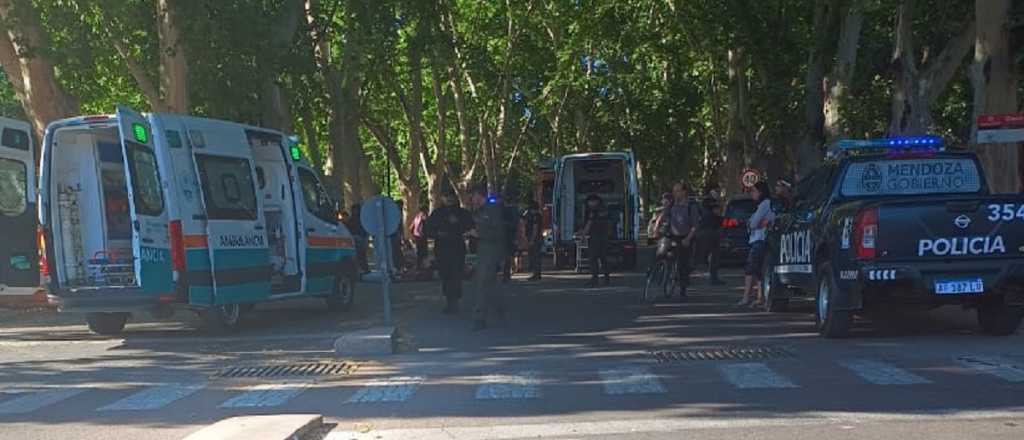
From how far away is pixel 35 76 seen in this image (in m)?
18.7

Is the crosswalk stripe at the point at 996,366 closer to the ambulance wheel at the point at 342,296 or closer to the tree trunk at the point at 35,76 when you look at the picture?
the ambulance wheel at the point at 342,296

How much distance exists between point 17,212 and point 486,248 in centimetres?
700

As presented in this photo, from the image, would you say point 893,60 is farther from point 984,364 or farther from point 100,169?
point 100,169

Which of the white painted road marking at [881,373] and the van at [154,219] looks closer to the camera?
the white painted road marking at [881,373]

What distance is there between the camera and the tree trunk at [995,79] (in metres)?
19.9

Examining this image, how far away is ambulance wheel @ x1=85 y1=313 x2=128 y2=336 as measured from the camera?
1541 cm

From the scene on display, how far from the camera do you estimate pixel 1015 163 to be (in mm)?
20938

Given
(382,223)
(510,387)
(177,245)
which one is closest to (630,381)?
(510,387)

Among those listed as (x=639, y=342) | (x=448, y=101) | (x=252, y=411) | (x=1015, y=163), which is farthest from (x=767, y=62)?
(x=252, y=411)

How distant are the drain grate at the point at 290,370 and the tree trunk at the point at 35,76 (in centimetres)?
805

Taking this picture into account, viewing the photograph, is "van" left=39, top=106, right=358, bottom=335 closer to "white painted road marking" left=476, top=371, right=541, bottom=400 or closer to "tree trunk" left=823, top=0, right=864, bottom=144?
"white painted road marking" left=476, top=371, right=541, bottom=400

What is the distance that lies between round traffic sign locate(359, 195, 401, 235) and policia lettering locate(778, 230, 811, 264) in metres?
4.74

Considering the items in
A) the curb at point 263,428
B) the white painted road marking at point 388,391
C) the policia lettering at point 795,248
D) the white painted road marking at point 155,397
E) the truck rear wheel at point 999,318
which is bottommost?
the white painted road marking at point 388,391

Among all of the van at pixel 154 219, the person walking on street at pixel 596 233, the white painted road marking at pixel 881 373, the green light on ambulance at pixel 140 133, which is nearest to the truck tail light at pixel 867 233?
the white painted road marking at pixel 881 373
